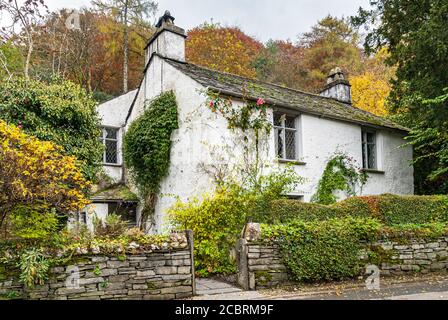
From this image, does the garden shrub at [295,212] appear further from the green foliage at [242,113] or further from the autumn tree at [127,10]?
the autumn tree at [127,10]

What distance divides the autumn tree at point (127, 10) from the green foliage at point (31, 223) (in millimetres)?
Answer: 23905

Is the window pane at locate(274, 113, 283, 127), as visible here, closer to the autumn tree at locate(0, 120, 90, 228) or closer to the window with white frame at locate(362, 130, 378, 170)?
the window with white frame at locate(362, 130, 378, 170)

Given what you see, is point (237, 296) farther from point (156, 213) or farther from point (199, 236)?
point (156, 213)

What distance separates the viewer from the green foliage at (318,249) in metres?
8.55

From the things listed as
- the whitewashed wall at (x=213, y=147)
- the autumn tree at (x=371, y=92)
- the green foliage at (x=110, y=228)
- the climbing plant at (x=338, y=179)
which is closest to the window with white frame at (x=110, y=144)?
the whitewashed wall at (x=213, y=147)

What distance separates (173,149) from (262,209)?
5341mm

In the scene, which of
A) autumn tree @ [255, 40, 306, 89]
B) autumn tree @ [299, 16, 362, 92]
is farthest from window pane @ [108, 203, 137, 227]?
autumn tree @ [299, 16, 362, 92]

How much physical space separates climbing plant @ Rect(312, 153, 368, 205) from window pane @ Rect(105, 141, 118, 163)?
958cm

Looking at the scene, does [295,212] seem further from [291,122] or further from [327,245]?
[291,122]

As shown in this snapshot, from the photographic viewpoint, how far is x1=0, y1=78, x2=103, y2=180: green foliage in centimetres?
1294

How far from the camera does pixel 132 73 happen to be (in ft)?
104

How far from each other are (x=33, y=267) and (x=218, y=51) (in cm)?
2620

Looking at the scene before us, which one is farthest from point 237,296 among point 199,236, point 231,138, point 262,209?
point 231,138

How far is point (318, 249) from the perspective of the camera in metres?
8.72
